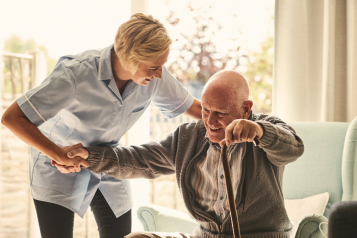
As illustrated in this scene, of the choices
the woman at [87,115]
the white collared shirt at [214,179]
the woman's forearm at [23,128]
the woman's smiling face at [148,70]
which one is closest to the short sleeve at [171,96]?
the woman at [87,115]

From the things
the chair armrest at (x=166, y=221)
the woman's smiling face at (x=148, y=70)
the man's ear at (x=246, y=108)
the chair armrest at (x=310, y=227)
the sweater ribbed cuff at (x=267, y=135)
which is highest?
the woman's smiling face at (x=148, y=70)

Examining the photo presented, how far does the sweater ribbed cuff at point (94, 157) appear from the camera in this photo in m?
1.35

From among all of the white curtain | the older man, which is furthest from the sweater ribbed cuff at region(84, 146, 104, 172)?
the white curtain

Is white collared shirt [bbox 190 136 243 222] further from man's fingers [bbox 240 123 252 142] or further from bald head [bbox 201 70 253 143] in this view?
man's fingers [bbox 240 123 252 142]

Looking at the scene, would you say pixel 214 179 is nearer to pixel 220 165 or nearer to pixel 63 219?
pixel 220 165

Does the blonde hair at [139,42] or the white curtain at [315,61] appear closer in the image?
the blonde hair at [139,42]

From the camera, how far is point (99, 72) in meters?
1.38

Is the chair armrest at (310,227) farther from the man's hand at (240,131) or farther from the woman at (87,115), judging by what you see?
the woman at (87,115)

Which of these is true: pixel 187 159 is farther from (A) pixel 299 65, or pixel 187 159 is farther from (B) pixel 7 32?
(B) pixel 7 32

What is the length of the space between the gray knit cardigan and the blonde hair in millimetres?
375

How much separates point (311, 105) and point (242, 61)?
755mm

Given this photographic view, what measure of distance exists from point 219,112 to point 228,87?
0.10m

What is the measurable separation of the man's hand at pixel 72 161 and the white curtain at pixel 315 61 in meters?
1.45

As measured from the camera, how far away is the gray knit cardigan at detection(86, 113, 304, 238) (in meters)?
1.29
